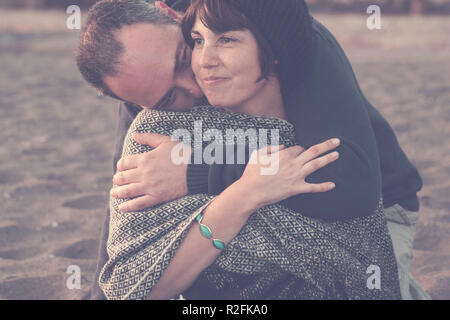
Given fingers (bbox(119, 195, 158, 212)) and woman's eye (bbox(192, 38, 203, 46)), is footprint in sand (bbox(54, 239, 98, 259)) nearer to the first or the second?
fingers (bbox(119, 195, 158, 212))

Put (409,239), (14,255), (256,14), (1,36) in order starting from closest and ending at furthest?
(256,14) → (409,239) → (14,255) → (1,36)

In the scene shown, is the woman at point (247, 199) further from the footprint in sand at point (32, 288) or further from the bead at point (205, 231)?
the footprint in sand at point (32, 288)

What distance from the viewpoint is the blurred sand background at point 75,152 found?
280cm

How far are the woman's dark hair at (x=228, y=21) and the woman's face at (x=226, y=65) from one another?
17 millimetres

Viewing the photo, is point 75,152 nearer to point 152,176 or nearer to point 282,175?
point 152,176

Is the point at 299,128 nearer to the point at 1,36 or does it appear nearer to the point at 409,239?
the point at 409,239

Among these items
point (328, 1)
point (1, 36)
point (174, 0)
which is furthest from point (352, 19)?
point (174, 0)

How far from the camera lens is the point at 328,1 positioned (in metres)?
14.1

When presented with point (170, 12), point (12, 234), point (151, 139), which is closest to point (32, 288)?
point (12, 234)

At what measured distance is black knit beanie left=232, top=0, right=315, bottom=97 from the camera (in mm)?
1873

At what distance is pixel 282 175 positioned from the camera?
6.19ft

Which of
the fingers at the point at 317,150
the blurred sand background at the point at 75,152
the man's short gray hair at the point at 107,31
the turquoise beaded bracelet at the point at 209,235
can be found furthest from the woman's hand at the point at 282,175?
the blurred sand background at the point at 75,152
